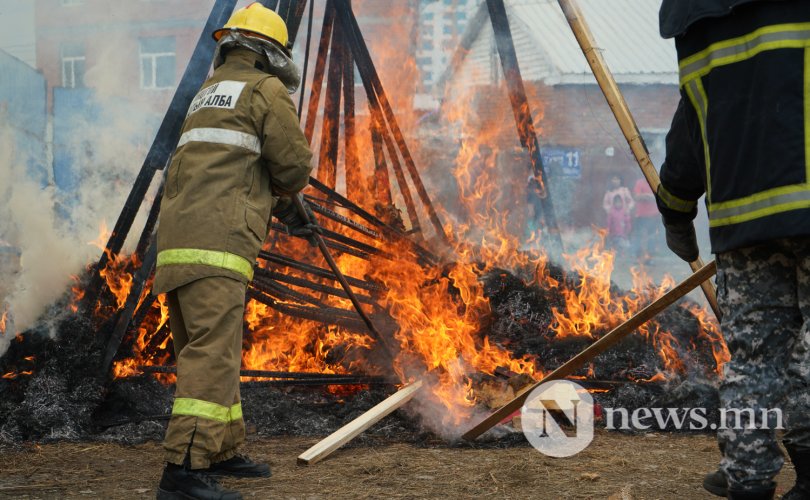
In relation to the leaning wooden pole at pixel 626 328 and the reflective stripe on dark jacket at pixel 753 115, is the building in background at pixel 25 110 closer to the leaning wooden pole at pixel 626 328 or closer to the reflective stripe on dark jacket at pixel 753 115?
the leaning wooden pole at pixel 626 328

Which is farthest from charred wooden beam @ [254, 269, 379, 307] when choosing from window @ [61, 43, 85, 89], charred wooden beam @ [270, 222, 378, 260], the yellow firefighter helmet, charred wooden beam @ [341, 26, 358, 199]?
window @ [61, 43, 85, 89]

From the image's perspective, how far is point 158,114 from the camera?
7.30 metres

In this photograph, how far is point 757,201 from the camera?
6.86ft

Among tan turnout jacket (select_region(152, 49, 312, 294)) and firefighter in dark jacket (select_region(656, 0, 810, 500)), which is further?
tan turnout jacket (select_region(152, 49, 312, 294))

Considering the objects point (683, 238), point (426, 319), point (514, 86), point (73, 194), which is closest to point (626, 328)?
point (683, 238)

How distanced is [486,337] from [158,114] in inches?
168

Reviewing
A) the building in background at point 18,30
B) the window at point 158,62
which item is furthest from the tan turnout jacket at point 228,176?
the building in background at point 18,30

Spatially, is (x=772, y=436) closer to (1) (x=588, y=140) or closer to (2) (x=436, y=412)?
(2) (x=436, y=412)

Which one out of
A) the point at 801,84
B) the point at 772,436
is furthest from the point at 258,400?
the point at 801,84

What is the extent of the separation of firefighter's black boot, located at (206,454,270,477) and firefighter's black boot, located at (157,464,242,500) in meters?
0.33

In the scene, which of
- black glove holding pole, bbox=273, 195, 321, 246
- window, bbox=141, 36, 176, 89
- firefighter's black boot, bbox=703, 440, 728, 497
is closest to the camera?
firefighter's black boot, bbox=703, 440, 728, 497

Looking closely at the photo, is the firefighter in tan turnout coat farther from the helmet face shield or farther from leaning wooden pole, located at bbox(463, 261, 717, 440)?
leaning wooden pole, located at bbox(463, 261, 717, 440)

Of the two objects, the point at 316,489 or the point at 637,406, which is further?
the point at 637,406

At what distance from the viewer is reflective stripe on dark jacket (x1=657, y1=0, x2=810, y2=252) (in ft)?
6.65
